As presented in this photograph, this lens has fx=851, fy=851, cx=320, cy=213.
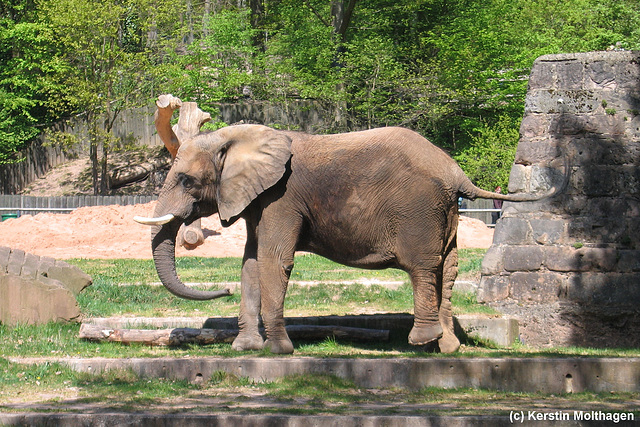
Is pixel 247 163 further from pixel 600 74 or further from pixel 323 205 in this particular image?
pixel 600 74

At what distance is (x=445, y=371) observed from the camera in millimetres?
9539

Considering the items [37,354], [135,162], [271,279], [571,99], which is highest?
[571,99]

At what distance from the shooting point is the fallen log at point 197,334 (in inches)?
448

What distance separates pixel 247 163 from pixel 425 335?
10.3ft

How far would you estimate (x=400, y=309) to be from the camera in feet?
46.4

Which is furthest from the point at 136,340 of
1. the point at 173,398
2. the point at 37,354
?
the point at 173,398

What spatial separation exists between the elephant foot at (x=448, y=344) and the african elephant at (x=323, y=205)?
1 centimetres

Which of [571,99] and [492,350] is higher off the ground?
[571,99]

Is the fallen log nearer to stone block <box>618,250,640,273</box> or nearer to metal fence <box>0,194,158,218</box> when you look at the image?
stone block <box>618,250,640,273</box>

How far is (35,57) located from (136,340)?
35.7 metres

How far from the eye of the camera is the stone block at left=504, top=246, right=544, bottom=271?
1377 centimetres

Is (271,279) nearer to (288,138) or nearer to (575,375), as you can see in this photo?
(288,138)

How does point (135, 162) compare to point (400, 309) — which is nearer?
point (400, 309)

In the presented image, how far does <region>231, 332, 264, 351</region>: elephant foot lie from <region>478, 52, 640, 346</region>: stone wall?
4.74 m
